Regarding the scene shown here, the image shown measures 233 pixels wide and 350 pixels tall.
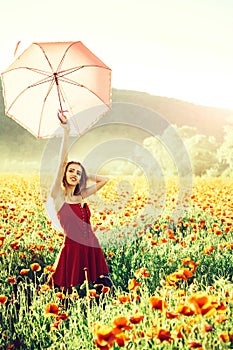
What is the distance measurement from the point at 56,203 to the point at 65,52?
4.86ft

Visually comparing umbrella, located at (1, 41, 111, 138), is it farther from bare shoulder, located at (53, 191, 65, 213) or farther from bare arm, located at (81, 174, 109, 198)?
bare shoulder, located at (53, 191, 65, 213)

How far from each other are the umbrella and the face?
0.80 m

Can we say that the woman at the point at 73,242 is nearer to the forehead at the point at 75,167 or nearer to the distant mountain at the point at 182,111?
the forehead at the point at 75,167

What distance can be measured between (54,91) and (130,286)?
9.42ft

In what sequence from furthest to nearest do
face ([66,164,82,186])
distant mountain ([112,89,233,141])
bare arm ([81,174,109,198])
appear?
distant mountain ([112,89,233,141]) → bare arm ([81,174,109,198]) → face ([66,164,82,186])

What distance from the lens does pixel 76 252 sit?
3.95 m

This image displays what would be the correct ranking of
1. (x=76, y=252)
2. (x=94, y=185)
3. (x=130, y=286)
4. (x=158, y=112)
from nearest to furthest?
(x=130, y=286), (x=76, y=252), (x=94, y=185), (x=158, y=112)

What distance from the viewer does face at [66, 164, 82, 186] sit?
13.4 ft

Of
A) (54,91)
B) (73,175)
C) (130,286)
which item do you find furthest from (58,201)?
(130,286)

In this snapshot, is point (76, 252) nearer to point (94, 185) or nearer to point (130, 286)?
point (94, 185)

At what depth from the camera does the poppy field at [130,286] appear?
82.6 inches

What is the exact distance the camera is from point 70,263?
12.9ft

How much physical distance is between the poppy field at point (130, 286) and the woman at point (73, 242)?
5.1 inches

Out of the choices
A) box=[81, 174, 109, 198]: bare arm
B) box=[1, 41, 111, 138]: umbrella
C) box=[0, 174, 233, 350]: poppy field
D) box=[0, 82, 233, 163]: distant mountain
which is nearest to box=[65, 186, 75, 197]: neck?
box=[81, 174, 109, 198]: bare arm
